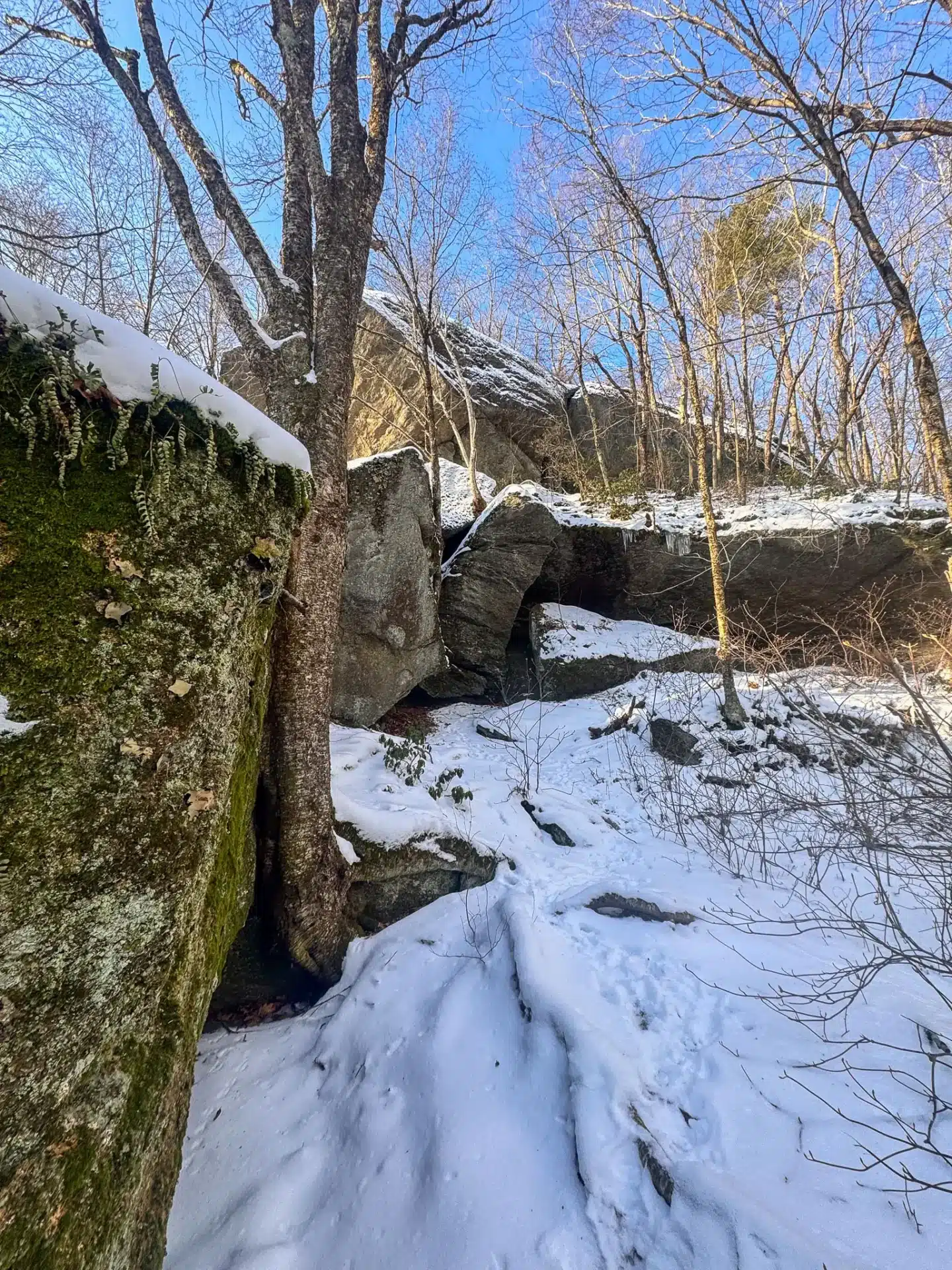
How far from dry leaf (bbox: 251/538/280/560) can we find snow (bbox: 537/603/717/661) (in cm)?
680

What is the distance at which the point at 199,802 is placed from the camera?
61.6 inches

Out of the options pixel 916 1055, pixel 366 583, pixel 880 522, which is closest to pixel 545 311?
pixel 880 522

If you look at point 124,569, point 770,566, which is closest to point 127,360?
point 124,569

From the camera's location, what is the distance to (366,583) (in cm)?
641

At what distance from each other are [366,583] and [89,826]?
5.26 m

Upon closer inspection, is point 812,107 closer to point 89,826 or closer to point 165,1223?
point 89,826

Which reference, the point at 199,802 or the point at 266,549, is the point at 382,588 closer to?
the point at 266,549

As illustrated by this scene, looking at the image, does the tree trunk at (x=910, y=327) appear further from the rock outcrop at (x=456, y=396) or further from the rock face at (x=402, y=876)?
the rock outcrop at (x=456, y=396)

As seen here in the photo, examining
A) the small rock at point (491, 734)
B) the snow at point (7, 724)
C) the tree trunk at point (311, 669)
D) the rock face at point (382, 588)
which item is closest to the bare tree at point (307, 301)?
the tree trunk at point (311, 669)

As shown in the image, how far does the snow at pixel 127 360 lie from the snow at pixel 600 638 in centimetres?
700

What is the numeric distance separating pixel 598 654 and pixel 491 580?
2.19 metres

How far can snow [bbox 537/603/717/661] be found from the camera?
852 centimetres

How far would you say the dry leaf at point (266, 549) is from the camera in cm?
186

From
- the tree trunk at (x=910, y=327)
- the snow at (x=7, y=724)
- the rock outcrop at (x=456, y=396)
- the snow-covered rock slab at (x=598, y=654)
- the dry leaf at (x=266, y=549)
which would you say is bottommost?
the snow-covered rock slab at (x=598, y=654)
